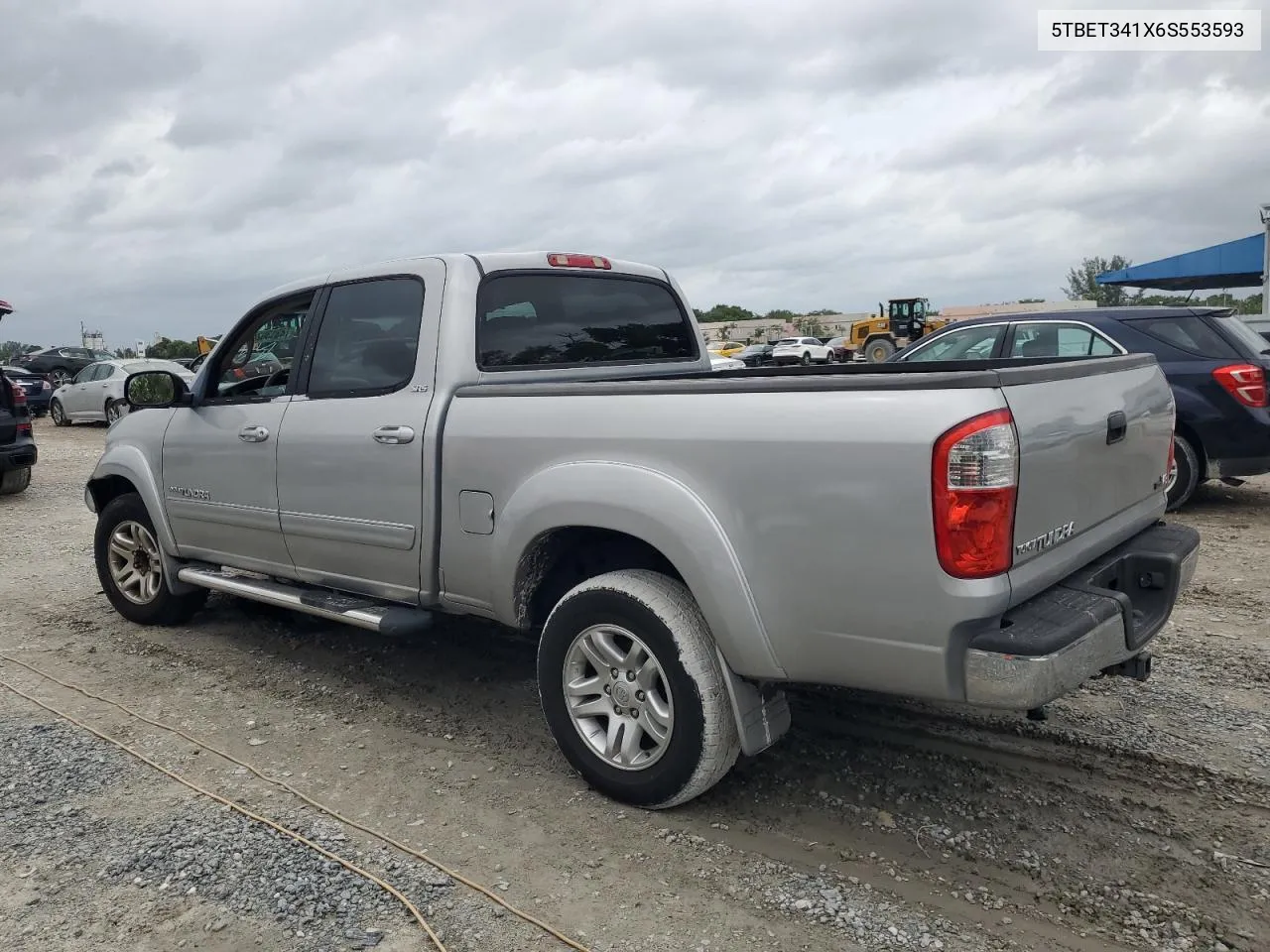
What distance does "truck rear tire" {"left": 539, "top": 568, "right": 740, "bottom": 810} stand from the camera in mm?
3012

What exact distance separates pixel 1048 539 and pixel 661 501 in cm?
112

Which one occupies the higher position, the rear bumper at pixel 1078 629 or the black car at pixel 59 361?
the black car at pixel 59 361

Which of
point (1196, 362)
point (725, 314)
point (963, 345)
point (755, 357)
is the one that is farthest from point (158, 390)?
point (725, 314)

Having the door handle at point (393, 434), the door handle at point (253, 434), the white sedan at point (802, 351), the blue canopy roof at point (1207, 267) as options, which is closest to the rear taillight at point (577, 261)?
the door handle at point (393, 434)

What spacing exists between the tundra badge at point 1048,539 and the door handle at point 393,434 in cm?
224

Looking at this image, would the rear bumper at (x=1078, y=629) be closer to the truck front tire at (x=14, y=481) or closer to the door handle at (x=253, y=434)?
the door handle at (x=253, y=434)

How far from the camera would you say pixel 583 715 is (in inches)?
132

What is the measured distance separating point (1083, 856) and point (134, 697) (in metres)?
3.95

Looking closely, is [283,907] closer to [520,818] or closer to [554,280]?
[520,818]

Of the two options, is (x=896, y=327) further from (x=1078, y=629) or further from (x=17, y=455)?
(x=1078, y=629)

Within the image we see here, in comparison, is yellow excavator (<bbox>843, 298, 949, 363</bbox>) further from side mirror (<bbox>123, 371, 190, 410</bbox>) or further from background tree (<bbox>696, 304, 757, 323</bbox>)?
background tree (<bbox>696, 304, 757, 323</bbox>)

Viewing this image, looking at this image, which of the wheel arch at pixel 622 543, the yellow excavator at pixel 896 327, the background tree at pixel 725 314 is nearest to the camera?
the wheel arch at pixel 622 543

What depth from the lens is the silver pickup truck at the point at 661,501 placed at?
2559 mm

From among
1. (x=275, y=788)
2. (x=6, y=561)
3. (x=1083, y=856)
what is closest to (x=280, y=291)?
(x=275, y=788)
